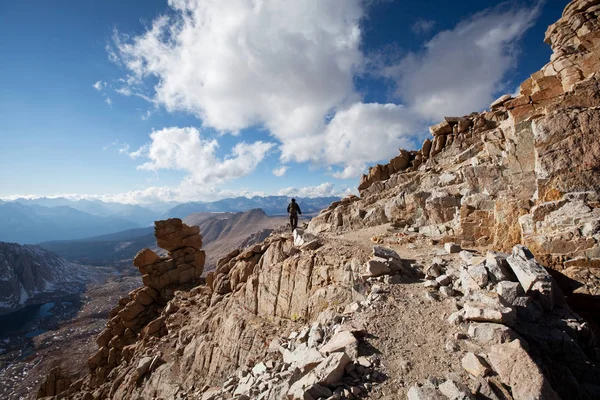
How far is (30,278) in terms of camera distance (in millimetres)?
161625

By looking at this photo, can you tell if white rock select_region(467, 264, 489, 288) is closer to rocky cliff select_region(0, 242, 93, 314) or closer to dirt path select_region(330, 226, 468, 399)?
dirt path select_region(330, 226, 468, 399)

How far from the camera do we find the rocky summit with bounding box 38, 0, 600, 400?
6.57 m

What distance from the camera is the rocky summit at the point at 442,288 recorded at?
6.57m

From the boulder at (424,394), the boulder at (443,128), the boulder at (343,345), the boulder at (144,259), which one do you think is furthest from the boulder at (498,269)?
the boulder at (144,259)

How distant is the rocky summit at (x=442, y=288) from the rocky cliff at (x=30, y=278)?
18498cm

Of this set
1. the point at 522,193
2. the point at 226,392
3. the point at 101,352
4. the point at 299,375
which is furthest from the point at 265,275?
the point at 101,352

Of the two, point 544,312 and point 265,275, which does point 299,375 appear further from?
point 265,275

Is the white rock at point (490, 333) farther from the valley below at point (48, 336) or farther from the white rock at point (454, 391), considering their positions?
the valley below at point (48, 336)

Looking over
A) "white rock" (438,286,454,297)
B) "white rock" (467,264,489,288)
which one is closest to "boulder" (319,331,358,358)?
"white rock" (438,286,454,297)

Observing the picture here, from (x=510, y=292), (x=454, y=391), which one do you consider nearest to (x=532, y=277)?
(x=510, y=292)

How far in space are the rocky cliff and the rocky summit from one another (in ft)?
607

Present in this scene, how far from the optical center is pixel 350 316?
31.2 ft

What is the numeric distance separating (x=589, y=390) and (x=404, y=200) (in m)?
16.3

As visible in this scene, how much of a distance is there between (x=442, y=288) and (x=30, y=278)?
774 feet
